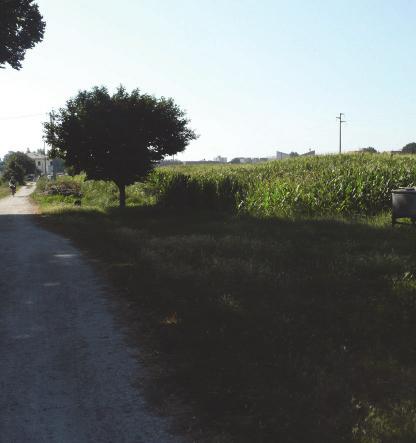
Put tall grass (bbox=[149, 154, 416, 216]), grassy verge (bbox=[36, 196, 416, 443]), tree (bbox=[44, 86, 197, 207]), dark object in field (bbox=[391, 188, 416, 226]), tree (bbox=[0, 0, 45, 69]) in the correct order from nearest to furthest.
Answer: grassy verge (bbox=[36, 196, 416, 443]) < dark object in field (bbox=[391, 188, 416, 226]) < tall grass (bbox=[149, 154, 416, 216]) < tree (bbox=[44, 86, 197, 207]) < tree (bbox=[0, 0, 45, 69])

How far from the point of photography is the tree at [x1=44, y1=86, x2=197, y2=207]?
79.1ft

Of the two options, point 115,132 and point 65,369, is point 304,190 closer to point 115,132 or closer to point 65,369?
point 115,132

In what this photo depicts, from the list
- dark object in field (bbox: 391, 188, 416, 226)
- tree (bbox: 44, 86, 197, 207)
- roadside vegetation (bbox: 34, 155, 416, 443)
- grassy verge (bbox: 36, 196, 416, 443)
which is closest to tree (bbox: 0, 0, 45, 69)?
tree (bbox: 44, 86, 197, 207)

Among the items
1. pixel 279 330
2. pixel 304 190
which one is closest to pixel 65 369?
pixel 279 330

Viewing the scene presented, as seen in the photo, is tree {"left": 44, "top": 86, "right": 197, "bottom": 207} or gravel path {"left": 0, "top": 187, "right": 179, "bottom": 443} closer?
gravel path {"left": 0, "top": 187, "right": 179, "bottom": 443}

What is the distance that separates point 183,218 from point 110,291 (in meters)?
11.4

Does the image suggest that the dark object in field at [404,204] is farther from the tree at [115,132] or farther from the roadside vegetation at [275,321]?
the tree at [115,132]

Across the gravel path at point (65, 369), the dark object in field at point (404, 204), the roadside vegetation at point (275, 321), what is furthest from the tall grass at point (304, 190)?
the gravel path at point (65, 369)

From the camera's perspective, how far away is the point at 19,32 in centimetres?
2794

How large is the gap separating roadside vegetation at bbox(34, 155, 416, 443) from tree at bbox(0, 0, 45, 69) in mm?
14561

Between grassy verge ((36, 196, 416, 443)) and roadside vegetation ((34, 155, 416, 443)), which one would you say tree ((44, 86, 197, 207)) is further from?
grassy verge ((36, 196, 416, 443))

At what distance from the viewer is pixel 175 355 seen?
5930mm

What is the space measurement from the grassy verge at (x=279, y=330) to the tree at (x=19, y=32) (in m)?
18.0

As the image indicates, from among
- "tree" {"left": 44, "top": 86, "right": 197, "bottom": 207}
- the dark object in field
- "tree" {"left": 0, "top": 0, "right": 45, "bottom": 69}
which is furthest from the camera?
"tree" {"left": 0, "top": 0, "right": 45, "bottom": 69}
